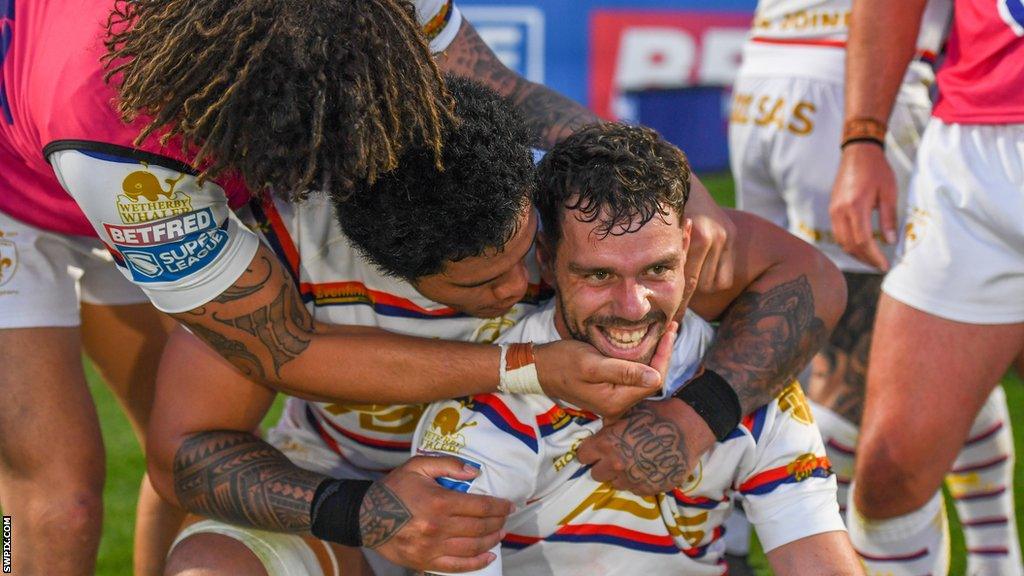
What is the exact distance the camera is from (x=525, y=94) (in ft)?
9.92

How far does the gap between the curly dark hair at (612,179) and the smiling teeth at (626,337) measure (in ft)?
0.67

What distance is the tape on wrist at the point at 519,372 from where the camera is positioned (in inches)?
98.3

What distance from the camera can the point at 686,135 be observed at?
29.1 ft

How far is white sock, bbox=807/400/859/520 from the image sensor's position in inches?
147

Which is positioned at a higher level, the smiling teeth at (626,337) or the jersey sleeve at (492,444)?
the smiling teeth at (626,337)

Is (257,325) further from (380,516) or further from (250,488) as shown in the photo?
(380,516)

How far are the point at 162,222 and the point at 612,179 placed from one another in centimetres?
90

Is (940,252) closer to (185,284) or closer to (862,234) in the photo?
(862,234)

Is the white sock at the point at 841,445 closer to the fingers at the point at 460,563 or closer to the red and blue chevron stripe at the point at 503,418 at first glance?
the red and blue chevron stripe at the point at 503,418

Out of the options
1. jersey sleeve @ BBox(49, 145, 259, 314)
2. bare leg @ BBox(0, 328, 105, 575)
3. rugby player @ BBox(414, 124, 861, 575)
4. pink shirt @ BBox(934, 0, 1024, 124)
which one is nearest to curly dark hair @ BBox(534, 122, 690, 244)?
rugby player @ BBox(414, 124, 861, 575)

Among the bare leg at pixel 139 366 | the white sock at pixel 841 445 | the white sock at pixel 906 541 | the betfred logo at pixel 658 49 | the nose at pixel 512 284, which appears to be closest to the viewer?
the nose at pixel 512 284

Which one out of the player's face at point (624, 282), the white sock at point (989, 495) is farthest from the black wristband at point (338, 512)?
the white sock at point (989, 495)

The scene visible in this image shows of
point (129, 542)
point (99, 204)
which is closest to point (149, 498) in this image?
point (129, 542)

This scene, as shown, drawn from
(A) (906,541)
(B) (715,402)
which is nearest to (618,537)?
(B) (715,402)
